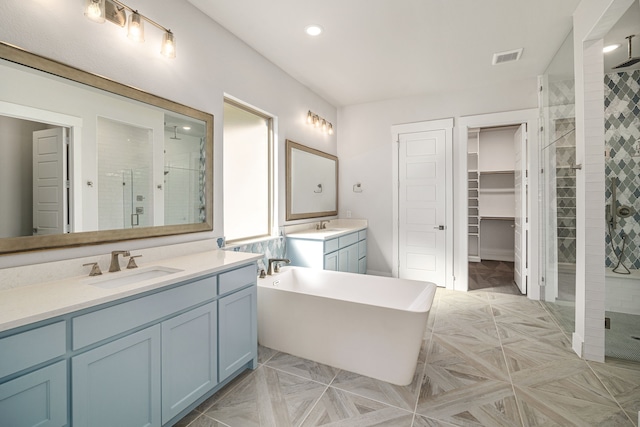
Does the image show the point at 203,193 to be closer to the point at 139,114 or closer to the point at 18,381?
the point at 139,114

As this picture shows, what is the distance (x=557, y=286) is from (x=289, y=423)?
119 inches

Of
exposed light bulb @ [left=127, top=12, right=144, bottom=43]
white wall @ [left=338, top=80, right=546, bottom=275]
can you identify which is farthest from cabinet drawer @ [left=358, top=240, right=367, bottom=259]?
exposed light bulb @ [left=127, top=12, right=144, bottom=43]

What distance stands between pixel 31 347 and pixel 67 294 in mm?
271

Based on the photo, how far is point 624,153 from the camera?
10.2ft

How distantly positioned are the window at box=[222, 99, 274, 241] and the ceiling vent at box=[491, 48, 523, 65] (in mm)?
2610

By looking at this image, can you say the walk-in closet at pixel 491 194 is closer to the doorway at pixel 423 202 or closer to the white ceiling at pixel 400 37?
the doorway at pixel 423 202

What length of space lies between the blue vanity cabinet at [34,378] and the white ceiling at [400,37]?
2414 mm

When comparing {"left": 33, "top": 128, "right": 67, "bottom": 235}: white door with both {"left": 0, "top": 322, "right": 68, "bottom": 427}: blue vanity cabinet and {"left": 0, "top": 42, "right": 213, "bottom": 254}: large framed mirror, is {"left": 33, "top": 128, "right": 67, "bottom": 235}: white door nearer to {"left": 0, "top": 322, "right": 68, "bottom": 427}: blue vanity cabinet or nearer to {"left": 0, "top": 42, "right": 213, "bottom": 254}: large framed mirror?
{"left": 0, "top": 42, "right": 213, "bottom": 254}: large framed mirror

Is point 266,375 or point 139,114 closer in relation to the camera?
point 139,114

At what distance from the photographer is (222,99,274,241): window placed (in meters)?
2.96

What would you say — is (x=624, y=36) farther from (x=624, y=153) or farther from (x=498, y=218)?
(x=498, y=218)

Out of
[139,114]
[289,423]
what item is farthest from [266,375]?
[139,114]

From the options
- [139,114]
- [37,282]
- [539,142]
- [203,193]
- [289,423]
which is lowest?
[289,423]

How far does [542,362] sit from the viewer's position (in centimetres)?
226
